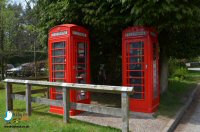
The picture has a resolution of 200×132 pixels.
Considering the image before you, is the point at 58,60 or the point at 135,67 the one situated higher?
the point at 58,60

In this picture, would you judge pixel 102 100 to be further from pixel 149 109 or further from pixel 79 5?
pixel 79 5

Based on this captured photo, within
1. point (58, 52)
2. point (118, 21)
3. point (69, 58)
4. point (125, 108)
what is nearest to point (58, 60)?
point (58, 52)

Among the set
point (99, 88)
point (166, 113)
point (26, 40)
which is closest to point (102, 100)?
point (166, 113)

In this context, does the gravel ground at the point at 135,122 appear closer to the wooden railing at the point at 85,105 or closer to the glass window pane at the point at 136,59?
the wooden railing at the point at 85,105

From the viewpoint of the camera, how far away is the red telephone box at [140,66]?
854cm

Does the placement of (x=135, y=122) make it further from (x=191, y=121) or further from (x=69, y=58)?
(x=69, y=58)

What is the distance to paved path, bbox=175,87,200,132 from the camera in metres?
7.85

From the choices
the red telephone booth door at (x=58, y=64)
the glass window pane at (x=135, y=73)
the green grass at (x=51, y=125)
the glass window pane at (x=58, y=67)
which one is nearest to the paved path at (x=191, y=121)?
the glass window pane at (x=135, y=73)

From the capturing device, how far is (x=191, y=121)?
8820mm

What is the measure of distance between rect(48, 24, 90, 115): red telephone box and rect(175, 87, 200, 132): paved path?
3131 mm

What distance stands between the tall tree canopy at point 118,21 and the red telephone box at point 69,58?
106 centimetres

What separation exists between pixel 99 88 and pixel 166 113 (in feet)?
11.3

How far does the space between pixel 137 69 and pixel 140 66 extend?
5.6 inches

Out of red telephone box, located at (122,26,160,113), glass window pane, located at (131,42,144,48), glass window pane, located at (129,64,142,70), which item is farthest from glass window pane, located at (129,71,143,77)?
glass window pane, located at (131,42,144,48)
